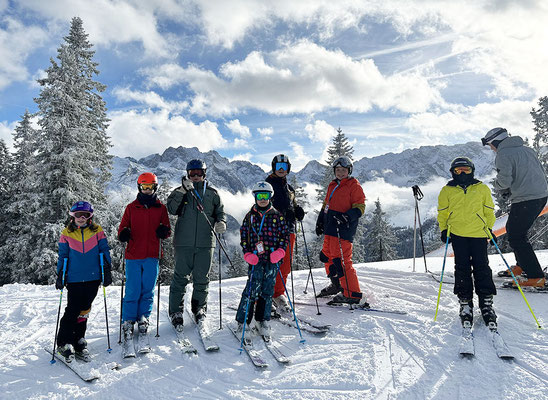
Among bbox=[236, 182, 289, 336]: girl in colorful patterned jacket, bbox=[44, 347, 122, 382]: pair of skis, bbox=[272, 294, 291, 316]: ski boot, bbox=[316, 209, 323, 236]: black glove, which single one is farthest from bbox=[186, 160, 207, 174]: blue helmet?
bbox=[44, 347, 122, 382]: pair of skis

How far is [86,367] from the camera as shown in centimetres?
376

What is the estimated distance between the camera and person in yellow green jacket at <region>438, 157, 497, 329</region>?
463 cm

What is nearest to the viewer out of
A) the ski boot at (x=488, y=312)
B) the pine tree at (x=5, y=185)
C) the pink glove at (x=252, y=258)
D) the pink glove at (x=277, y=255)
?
the ski boot at (x=488, y=312)

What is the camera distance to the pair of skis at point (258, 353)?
388 centimetres

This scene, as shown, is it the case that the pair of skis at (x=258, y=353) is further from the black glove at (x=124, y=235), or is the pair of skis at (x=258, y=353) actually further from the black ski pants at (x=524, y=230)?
the black ski pants at (x=524, y=230)

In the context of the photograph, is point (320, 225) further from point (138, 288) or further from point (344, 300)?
point (138, 288)

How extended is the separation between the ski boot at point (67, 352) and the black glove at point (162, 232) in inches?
67.1

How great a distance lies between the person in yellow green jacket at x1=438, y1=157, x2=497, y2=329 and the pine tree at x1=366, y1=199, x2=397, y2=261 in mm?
29903

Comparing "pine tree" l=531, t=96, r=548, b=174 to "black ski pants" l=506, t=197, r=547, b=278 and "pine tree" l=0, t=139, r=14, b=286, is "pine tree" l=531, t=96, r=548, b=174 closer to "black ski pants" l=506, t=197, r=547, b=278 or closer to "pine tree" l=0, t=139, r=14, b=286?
"black ski pants" l=506, t=197, r=547, b=278

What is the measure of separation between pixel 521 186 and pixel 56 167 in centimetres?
1848

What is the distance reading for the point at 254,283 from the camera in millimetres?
4758

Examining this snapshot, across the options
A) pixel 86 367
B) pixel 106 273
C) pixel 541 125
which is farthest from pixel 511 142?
pixel 541 125

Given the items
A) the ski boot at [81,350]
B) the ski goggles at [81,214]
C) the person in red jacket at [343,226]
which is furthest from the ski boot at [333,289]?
the ski goggles at [81,214]

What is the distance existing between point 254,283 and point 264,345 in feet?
2.77
